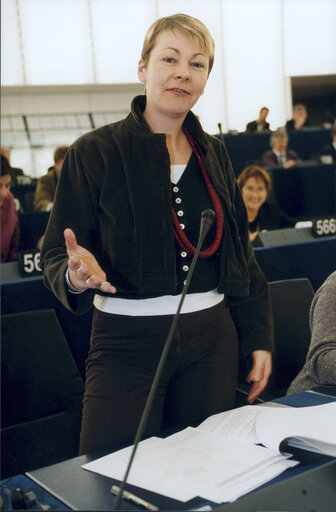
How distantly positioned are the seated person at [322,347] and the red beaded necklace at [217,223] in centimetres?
35

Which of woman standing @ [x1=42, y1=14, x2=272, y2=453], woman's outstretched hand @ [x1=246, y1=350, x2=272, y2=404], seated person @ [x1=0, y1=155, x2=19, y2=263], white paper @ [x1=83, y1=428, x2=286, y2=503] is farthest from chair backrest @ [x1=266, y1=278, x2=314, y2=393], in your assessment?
seated person @ [x1=0, y1=155, x2=19, y2=263]

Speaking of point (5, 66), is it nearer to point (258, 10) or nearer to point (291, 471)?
point (258, 10)

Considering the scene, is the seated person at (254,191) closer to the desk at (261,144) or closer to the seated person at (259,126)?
the desk at (261,144)

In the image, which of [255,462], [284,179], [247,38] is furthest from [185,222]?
[247,38]

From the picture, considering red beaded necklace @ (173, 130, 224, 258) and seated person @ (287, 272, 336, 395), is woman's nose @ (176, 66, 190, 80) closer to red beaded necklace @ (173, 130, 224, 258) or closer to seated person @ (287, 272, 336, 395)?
red beaded necklace @ (173, 130, 224, 258)

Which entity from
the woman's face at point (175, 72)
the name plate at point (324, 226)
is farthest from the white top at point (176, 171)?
the name plate at point (324, 226)

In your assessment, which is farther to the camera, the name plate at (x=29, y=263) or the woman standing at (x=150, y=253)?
the name plate at (x=29, y=263)

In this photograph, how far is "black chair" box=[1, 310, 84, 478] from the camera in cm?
193

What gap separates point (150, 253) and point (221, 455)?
1.46ft

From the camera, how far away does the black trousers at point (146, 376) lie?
121cm

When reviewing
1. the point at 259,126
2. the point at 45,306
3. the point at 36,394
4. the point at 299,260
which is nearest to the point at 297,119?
the point at 259,126

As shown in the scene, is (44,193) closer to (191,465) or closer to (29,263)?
(29,263)

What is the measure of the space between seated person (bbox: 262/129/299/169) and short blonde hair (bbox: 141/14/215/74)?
19.6 feet

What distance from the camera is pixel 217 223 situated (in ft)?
4.35
